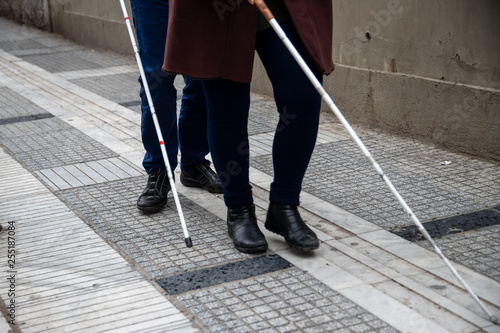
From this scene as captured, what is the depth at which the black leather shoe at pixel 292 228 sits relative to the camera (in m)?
3.52

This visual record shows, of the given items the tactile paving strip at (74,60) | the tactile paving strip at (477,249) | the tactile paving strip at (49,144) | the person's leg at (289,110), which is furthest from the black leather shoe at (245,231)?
the tactile paving strip at (74,60)

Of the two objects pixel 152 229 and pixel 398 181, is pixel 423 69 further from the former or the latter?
pixel 152 229

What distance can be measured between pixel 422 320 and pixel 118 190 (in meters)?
2.42

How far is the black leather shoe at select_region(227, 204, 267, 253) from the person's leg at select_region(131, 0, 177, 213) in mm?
689

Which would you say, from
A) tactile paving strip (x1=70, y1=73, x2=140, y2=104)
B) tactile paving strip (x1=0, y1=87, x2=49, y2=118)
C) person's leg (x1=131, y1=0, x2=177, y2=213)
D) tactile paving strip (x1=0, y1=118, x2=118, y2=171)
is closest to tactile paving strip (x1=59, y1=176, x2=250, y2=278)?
person's leg (x1=131, y1=0, x2=177, y2=213)

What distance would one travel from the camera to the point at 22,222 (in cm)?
421

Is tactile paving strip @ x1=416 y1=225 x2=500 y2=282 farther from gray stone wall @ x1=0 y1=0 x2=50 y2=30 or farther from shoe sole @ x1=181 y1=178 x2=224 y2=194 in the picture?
gray stone wall @ x1=0 y1=0 x2=50 y2=30

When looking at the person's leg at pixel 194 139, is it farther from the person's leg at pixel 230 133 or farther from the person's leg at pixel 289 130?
the person's leg at pixel 289 130

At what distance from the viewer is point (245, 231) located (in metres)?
3.65

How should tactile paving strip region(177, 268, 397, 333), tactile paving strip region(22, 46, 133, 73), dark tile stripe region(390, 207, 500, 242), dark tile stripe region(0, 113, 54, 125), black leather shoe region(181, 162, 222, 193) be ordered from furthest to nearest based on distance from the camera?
tactile paving strip region(22, 46, 133, 73), dark tile stripe region(0, 113, 54, 125), black leather shoe region(181, 162, 222, 193), dark tile stripe region(390, 207, 500, 242), tactile paving strip region(177, 268, 397, 333)

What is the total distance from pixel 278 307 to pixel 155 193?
1.46m

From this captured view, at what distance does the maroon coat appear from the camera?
334 cm

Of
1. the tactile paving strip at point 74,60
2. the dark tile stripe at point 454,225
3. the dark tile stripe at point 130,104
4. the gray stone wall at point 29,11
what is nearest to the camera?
the dark tile stripe at point 454,225

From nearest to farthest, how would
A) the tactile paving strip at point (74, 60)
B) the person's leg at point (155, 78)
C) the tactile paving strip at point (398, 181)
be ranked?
1. the person's leg at point (155, 78)
2. the tactile paving strip at point (398, 181)
3. the tactile paving strip at point (74, 60)
